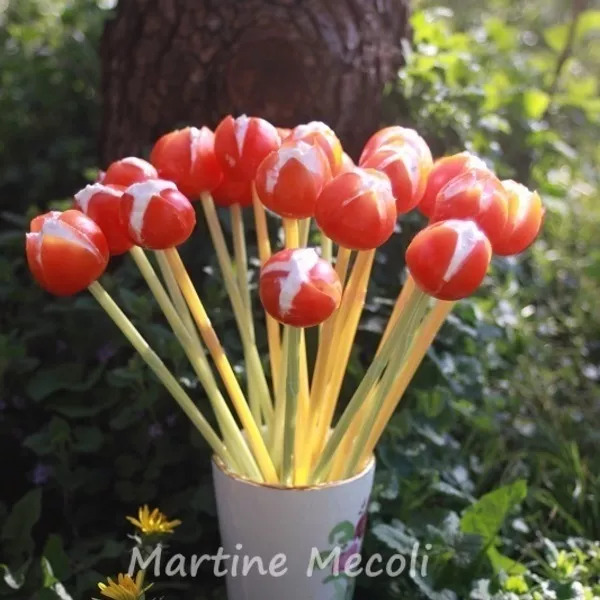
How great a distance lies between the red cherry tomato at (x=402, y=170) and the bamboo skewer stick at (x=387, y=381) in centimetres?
12

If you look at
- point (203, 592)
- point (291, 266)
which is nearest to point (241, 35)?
point (291, 266)

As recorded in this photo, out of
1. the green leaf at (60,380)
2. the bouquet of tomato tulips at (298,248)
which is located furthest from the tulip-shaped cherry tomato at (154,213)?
the green leaf at (60,380)

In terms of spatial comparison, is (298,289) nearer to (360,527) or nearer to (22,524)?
(360,527)

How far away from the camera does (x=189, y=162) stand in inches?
37.2

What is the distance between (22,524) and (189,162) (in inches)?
20.3

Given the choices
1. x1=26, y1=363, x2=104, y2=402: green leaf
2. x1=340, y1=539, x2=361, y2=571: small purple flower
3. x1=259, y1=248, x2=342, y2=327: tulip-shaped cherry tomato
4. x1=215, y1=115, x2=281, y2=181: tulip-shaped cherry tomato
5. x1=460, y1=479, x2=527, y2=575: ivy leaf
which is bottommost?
x1=460, y1=479, x2=527, y2=575: ivy leaf

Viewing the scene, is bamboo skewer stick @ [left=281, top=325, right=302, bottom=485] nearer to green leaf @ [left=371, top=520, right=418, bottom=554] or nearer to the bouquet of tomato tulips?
the bouquet of tomato tulips

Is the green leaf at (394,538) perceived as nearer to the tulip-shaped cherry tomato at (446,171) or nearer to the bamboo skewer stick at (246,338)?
the bamboo skewer stick at (246,338)

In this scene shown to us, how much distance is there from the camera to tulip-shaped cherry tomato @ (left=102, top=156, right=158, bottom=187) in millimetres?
909

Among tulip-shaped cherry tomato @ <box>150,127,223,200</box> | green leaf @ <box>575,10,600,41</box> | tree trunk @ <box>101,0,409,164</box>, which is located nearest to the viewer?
tulip-shaped cherry tomato @ <box>150,127,223,200</box>

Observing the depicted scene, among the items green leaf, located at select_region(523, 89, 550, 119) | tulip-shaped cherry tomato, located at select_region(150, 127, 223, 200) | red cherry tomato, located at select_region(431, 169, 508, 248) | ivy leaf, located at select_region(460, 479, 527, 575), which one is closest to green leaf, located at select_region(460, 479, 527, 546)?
ivy leaf, located at select_region(460, 479, 527, 575)

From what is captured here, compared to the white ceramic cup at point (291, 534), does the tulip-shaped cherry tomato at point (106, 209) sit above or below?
above

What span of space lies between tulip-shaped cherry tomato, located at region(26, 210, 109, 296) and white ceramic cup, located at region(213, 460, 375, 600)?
0.25 meters

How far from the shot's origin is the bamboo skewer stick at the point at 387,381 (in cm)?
84
